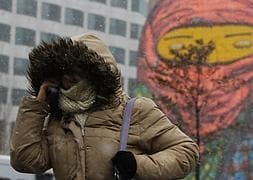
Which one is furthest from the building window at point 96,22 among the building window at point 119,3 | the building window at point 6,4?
the building window at point 6,4

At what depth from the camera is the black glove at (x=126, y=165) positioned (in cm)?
213

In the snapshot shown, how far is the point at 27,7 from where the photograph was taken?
1388 inches

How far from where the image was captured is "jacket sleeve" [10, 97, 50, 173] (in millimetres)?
2174

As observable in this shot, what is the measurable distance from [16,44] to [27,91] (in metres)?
33.5

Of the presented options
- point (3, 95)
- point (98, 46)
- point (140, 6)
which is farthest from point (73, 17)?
point (98, 46)

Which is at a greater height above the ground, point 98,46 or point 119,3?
point 119,3

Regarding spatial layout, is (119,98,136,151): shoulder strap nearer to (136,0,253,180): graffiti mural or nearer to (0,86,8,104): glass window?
(136,0,253,180): graffiti mural

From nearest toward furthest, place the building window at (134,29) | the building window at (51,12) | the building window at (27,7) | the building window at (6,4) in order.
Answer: the building window at (27,7), the building window at (6,4), the building window at (51,12), the building window at (134,29)

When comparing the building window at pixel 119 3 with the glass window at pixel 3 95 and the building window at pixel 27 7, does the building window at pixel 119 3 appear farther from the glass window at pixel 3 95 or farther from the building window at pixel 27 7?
the glass window at pixel 3 95

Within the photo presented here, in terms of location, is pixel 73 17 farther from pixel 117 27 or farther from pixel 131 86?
pixel 131 86

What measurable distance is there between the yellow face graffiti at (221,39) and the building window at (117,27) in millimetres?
6684

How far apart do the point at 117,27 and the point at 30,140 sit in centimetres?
3511

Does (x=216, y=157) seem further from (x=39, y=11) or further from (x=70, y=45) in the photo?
(x=70, y=45)

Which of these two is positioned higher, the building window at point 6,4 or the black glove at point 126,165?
the building window at point 6,4
